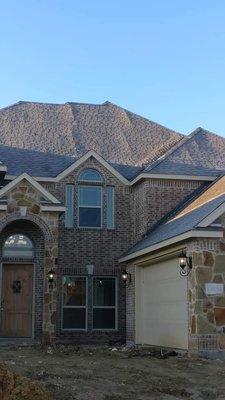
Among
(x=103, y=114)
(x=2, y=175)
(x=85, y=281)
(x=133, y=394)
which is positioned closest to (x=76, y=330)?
(x=85, y=281)

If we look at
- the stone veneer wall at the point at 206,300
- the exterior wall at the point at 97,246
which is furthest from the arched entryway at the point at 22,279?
the stone veneer wall at the point at 206,300

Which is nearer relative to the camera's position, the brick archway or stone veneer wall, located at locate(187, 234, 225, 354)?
stone veneer wall, located at locate(187, 234, 225, 354)

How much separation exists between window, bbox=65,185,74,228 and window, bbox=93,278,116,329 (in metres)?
2.10

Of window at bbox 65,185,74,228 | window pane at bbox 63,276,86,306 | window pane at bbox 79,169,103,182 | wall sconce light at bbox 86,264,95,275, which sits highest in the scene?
window pane at bbox 79,169,103,182

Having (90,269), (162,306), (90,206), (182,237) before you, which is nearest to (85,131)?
(90,206)

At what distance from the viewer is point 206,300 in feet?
47.0

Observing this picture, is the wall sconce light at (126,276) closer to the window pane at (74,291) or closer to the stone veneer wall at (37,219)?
the window pane at (74,291)

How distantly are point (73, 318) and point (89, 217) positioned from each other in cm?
342

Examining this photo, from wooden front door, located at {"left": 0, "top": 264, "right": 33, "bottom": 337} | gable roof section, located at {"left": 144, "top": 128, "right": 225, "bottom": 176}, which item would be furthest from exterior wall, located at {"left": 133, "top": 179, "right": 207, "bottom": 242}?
wooden front door, located at {"left": 0, "top": 264, "right": 33, "bottom": 337}

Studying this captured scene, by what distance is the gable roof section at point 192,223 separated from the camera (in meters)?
14.4

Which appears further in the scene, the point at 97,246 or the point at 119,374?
the point at 97,246

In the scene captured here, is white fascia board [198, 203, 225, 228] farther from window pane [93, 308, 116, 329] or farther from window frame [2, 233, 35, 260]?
window pane [93, 308, 116, 329]

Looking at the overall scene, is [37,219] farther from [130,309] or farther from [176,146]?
[176,146]

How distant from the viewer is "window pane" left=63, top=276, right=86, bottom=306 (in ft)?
66.6
